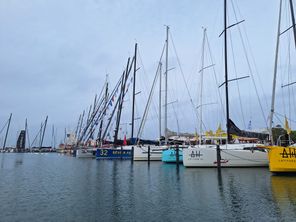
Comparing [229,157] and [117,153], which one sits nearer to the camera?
[229,157]

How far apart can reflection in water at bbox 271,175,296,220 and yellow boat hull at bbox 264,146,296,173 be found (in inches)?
86.9

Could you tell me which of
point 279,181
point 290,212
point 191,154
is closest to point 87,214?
point 290,212

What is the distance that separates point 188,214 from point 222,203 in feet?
9.48

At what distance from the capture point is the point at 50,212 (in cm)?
1302

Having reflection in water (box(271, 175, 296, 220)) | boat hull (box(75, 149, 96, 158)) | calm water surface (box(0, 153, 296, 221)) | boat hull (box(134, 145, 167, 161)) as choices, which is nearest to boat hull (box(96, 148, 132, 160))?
boat hull (box(134, 145, 167, 161))

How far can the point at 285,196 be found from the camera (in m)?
15.7

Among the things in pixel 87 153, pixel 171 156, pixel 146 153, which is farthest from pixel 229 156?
pixel 87 153

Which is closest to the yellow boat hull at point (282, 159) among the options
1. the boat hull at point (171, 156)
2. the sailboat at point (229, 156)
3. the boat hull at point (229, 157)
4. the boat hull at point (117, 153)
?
the sailboat at point (229, 156)

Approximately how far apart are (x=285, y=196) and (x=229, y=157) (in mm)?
15800

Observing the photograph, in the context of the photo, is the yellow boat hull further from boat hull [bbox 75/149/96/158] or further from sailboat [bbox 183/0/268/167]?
boat hull [bbox 75/149/96/158]

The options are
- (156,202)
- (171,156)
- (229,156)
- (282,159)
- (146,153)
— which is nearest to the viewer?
(156,202)

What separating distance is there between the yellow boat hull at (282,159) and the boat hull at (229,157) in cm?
730

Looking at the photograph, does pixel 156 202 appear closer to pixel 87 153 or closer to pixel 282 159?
pixel 282 159

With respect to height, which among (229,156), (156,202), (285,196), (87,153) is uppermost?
(229,156)
